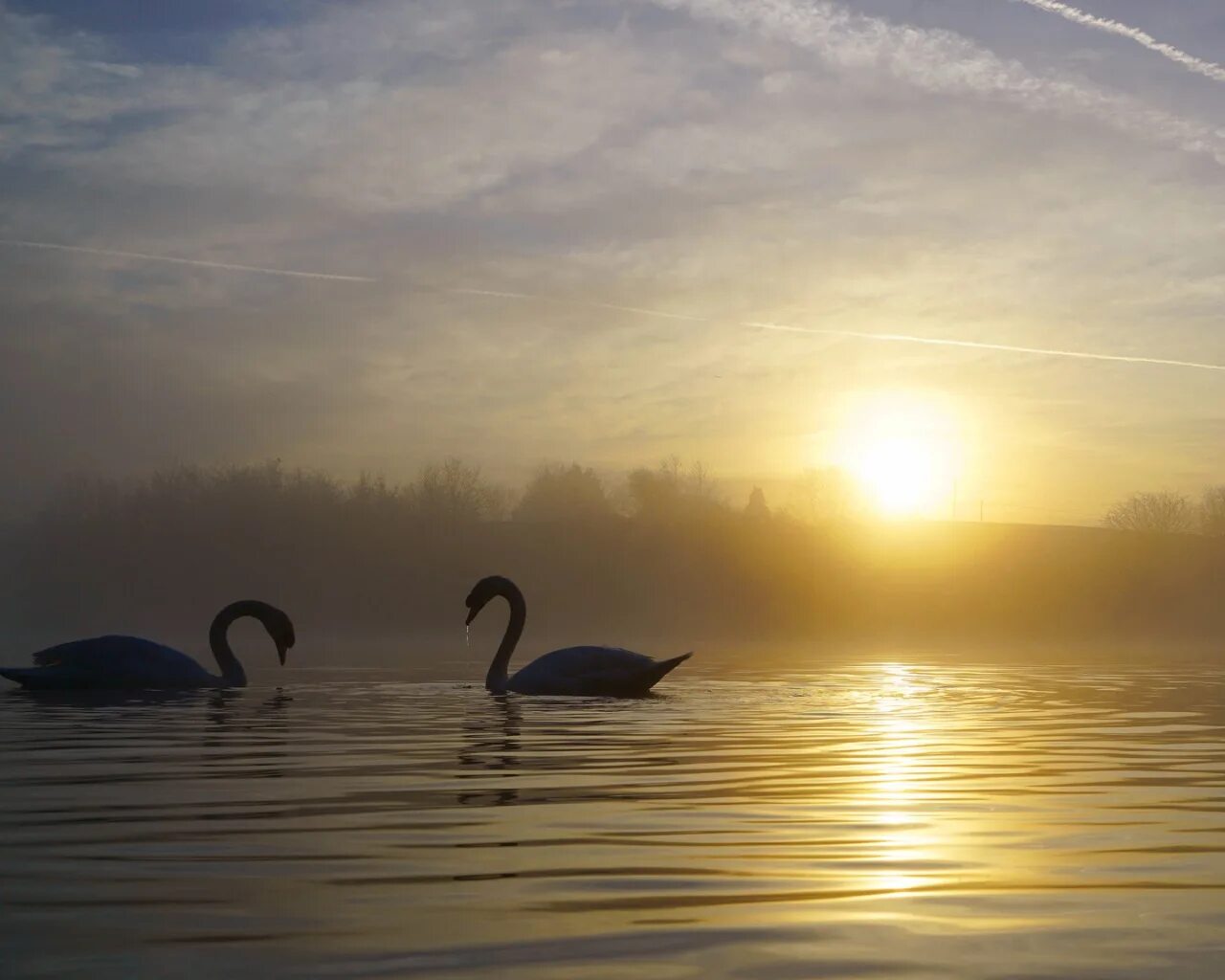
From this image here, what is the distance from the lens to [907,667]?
123 ft

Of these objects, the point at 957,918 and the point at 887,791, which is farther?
the point at 887,791

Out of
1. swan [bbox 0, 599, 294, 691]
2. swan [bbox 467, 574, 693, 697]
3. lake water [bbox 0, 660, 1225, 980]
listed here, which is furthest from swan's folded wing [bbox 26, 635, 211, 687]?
lake water [bbox 0, 660, 1225, 980]

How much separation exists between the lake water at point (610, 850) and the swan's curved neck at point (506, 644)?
21.4ft

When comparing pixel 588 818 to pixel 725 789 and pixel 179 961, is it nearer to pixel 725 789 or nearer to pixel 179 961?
pixel 725 789

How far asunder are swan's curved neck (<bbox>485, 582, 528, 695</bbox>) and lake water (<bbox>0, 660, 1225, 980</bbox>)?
21.4 feet

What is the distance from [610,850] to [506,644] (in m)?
18.2

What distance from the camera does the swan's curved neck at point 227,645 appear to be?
84.5ft

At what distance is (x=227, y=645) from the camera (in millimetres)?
26000

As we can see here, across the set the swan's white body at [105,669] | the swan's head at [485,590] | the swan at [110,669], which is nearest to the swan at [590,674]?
the swan's head at [485,590]

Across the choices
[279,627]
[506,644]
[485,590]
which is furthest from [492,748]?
[279,627]

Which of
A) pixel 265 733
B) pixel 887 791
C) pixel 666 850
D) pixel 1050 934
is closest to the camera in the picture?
pixel 1050 934

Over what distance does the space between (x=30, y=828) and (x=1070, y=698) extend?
1862 centimetres

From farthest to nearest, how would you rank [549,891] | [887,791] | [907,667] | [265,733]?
1. [907,667]
2. [265,733]
3. [887,791]
4. [549,891]

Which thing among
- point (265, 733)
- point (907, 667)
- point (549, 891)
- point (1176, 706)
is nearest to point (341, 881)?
point (549, 891)
